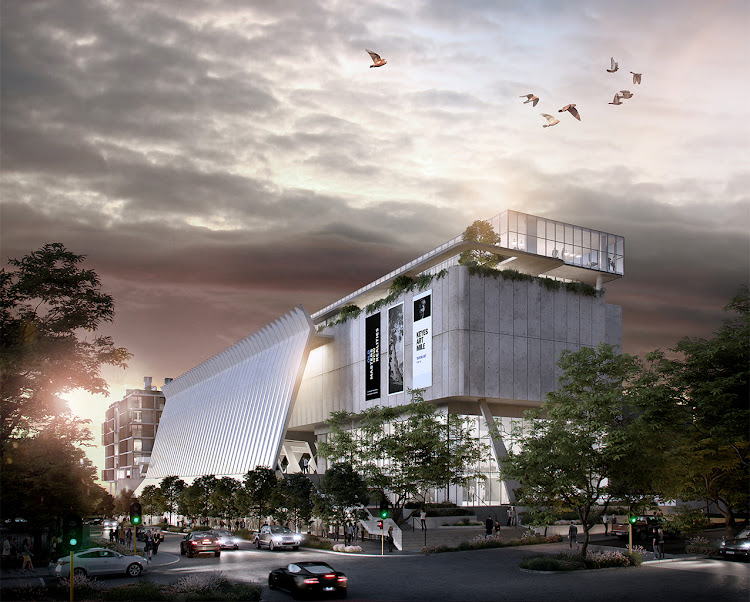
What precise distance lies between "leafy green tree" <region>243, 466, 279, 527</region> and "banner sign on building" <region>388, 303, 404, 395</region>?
43.0 ft

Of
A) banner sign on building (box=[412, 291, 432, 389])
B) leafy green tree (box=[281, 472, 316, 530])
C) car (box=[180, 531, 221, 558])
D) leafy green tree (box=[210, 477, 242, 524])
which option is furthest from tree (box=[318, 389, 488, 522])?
leafy green tree (box=[210, 477, 242, 524])

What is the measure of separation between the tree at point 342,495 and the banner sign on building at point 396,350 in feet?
58.4

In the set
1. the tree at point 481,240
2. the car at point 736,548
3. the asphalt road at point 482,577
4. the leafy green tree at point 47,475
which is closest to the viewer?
the asphalt road at point 482,577

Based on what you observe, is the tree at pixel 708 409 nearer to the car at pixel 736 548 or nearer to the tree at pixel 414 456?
the car at pixel 736 548

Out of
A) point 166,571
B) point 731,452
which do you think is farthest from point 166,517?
point 731,452

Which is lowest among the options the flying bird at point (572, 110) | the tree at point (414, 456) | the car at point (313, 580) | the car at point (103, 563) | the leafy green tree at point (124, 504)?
the leafy green tree at point (124, 504)

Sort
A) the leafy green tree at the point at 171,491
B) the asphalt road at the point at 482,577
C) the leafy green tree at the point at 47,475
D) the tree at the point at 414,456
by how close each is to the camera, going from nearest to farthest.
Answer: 1. the asphalt road at the point at 482,577
2. the leafy green tree at the point at 47,475
3. the tree at the point at 414,456
4. the leafy green tree at the point at 171,491

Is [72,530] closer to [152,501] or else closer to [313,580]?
[313,580]

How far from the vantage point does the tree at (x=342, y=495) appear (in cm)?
4775

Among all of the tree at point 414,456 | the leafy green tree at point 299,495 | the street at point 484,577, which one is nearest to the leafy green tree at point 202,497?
the leafy green tree at point 299,495

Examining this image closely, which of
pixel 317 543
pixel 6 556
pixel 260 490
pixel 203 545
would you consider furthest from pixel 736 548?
pixel 6 556

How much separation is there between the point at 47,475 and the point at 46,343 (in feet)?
19.5

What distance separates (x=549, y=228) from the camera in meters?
69.9

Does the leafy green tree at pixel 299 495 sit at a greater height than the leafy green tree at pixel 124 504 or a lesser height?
greater
